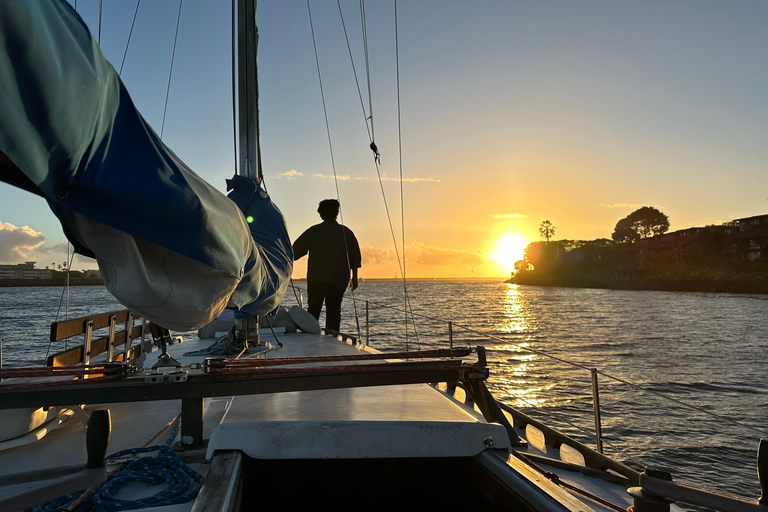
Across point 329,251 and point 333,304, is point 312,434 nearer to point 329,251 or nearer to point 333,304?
point 329,251

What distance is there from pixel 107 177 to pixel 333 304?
19.5 ft

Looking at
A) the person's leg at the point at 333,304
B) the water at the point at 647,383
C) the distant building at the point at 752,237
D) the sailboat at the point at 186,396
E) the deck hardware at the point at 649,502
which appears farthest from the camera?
the distant building at the point at 752,237

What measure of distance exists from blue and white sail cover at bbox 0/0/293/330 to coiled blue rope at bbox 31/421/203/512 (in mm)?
535

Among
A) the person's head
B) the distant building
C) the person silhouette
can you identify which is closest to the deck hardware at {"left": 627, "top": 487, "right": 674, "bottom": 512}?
the person silhouette

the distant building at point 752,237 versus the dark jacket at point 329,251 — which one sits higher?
the distant building at point 752,237

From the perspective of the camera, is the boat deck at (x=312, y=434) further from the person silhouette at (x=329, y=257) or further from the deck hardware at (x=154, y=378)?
the person silhouette at (x=329, y=257)

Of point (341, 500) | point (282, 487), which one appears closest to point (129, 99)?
point (282, 487)

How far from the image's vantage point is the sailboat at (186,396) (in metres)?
1.17

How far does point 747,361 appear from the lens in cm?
1436

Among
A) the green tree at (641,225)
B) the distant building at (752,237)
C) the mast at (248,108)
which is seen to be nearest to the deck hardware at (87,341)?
the mast at (248,108)

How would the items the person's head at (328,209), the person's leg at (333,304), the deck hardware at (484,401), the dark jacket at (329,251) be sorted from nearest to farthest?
the deck hardware at (484,401)
the dark jacket at (329,251)
the person's leg at (333,304)
the person's head at (328,209)

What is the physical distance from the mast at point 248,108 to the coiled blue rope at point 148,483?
319 centimetres

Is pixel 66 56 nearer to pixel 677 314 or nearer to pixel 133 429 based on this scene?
pixel 133 429

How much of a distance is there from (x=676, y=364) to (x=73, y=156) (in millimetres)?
16046
